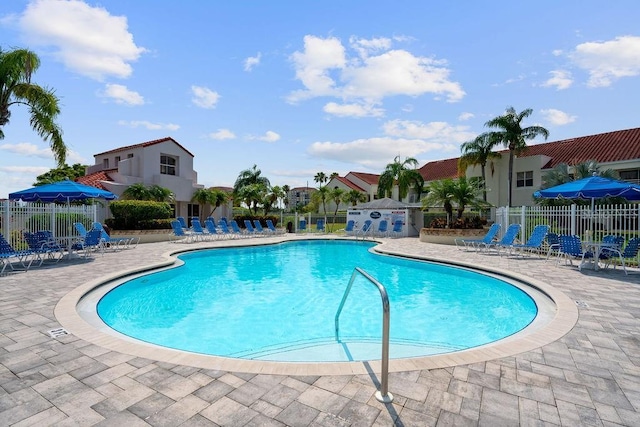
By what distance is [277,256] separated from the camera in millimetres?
15008

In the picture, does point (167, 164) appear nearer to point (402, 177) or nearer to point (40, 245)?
point (40, 245)

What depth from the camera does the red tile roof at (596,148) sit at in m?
22.3

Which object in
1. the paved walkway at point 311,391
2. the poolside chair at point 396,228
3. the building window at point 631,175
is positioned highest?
the building window at point 631,175

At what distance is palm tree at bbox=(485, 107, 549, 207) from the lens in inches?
981

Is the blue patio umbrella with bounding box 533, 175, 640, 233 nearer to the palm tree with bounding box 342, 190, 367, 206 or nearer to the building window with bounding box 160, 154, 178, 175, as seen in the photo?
the building window with bounding box 160, 154, 178, 175

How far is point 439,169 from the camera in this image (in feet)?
119

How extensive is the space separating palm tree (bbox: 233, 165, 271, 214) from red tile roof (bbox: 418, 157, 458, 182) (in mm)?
16508

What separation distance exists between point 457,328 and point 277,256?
988 cm

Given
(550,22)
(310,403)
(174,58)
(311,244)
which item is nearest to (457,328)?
(310,403)

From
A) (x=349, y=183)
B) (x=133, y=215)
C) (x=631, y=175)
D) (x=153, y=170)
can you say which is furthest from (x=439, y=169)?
(x=133, y=215)

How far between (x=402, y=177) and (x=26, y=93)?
2735cm

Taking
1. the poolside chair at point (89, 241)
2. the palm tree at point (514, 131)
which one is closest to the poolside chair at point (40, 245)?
the poolside chair at point (89, 241)

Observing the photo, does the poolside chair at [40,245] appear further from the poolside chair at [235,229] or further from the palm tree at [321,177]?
the palm tree at [321,177]

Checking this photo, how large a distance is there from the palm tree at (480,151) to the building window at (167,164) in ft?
75.1
